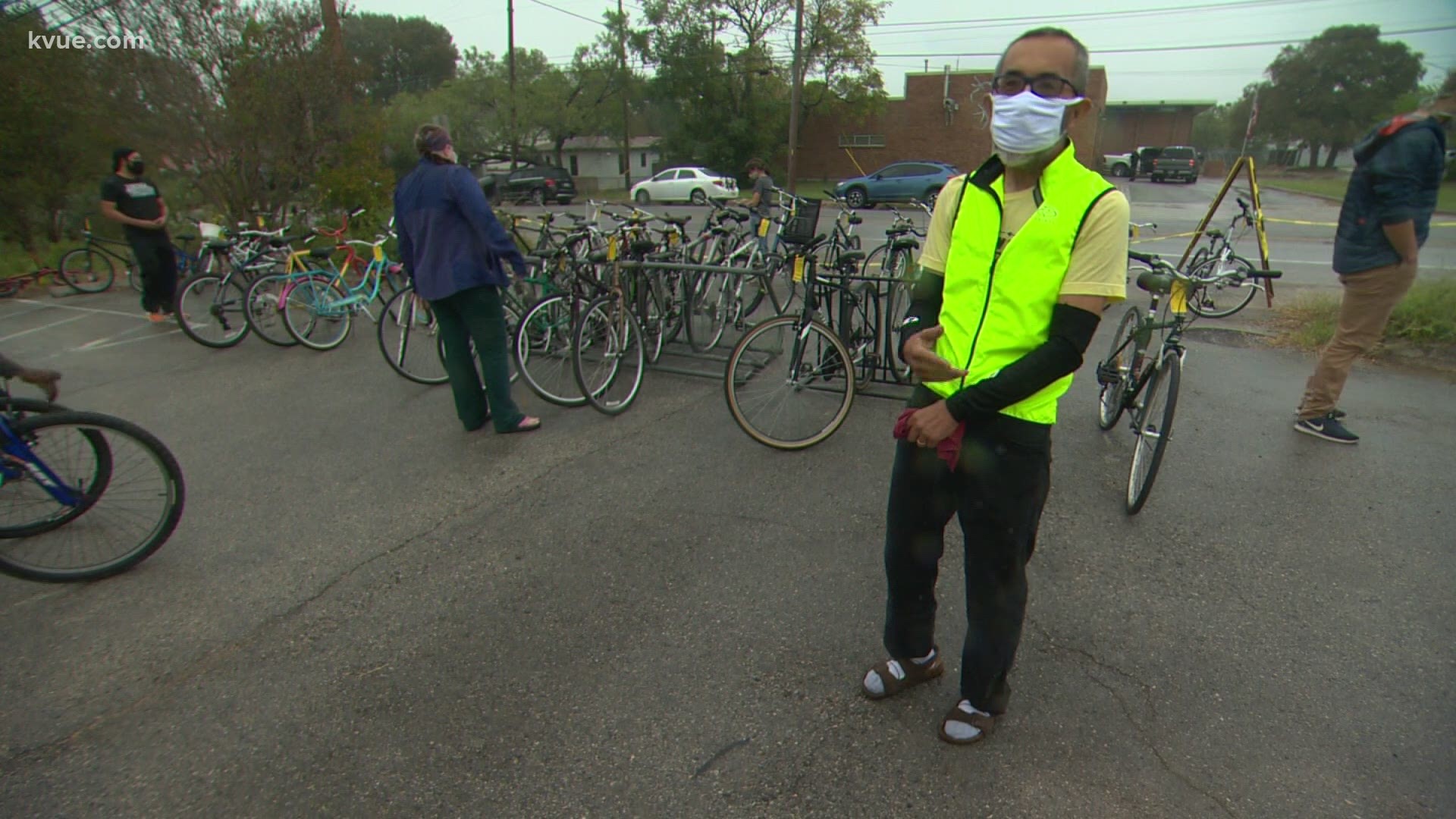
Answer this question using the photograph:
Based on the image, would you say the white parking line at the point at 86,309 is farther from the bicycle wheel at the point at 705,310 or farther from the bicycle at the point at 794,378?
the bicycle at the point at 794,378

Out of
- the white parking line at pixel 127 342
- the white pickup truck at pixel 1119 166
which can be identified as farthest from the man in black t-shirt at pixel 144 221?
the white pickup truck at pixel 1119 166

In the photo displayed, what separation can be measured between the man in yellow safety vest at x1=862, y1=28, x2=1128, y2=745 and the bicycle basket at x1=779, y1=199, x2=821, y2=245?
510cm

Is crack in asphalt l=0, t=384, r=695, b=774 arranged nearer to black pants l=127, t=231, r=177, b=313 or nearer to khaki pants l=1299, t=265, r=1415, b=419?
khaki pants l=1299, t=265, r=1415, b=419

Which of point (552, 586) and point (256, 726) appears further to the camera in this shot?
point (552, 586)

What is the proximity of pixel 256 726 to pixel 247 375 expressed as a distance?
15.3ft

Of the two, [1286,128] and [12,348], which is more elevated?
[1286,128]

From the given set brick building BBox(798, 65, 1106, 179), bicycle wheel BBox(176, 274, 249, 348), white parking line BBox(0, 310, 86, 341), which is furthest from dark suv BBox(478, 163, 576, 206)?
bicycle wheel BBox(176, 274, 249, 348)

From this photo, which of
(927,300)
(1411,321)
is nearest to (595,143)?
(1411,321)

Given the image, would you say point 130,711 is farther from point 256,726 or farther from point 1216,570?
point 1216,570

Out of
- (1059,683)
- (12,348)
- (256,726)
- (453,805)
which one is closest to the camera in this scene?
(453,805)

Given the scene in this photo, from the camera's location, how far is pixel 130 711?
2504 millimetres

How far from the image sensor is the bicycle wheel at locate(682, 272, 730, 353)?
6527mm

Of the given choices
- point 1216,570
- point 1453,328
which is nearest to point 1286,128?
point 1453,328

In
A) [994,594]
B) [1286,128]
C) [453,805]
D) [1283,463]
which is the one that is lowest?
[453,805]
